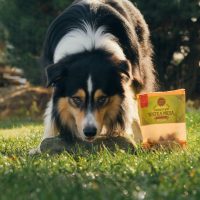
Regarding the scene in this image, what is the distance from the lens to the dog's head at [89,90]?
5.72 metres

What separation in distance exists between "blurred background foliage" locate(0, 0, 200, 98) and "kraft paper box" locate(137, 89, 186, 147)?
6476 millimetres

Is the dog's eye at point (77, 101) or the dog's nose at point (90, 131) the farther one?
the dog's eye at point (77, 101)

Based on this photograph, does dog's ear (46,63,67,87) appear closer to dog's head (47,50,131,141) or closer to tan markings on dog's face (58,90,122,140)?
dog's head (47,50,131,141)

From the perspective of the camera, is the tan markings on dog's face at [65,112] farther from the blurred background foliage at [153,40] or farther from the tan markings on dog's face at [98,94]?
the blurred background foliage at [153,40]

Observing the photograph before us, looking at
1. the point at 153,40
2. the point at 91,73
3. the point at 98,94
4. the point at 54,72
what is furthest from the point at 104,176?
the point at 153,40

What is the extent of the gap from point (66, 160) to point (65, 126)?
4.20 feet

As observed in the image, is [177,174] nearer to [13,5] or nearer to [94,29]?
[94,29]

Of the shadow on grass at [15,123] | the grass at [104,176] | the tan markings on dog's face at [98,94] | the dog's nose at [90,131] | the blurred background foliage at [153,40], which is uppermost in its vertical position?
the blurred background foliage at [153,40]

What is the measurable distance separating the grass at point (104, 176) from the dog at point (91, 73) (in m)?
0.57

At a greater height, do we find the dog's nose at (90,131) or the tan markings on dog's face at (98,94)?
the tan markings on dog's face at (98,94)

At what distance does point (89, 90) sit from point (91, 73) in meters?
0.18

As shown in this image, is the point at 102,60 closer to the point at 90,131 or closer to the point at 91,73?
the point at 91,73

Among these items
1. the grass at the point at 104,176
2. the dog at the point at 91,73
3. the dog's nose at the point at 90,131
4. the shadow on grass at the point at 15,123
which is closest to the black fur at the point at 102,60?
the dog at the point at 91,73

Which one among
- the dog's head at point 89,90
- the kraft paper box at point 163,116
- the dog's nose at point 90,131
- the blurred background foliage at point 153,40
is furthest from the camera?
the blurred background foliage at point 153,40
